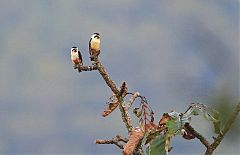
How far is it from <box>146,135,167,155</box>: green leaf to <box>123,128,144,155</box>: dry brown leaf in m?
0.03

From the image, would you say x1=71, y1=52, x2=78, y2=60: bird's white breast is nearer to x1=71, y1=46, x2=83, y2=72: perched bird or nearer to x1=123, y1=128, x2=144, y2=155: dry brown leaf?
x1=71, y1=46, x2=83, y2=72: perched bird

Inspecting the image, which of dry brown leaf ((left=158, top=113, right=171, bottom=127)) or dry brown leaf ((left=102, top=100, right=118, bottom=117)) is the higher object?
dry brown leaf ((left=102, top=100, right=118, bottom=117))

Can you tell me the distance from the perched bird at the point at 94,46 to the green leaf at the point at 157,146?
0.18 metres

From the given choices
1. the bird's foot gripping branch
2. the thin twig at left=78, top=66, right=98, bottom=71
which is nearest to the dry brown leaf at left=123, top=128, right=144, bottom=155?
the bird's foot gripping branch

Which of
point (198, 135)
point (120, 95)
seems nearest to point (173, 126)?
point (198, 135)

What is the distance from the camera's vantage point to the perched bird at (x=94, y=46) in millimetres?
571

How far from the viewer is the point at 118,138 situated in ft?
1.78

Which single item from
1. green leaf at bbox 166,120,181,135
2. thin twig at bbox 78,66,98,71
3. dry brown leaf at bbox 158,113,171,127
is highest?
thin twig at bbox 78,66,98,71

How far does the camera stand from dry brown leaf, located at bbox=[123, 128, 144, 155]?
458 millimetres

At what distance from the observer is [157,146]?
44cm

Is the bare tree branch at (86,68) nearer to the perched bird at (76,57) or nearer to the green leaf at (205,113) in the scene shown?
the perched bird at (76,57)

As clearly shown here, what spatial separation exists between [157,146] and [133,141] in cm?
4

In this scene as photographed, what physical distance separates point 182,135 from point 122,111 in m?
0.12

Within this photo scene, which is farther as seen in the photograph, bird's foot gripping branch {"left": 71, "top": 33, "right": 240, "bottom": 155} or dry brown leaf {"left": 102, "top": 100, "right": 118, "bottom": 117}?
dry brown leaf {"left": 102, "top": 100, "right": 118, "bottom": 117}
